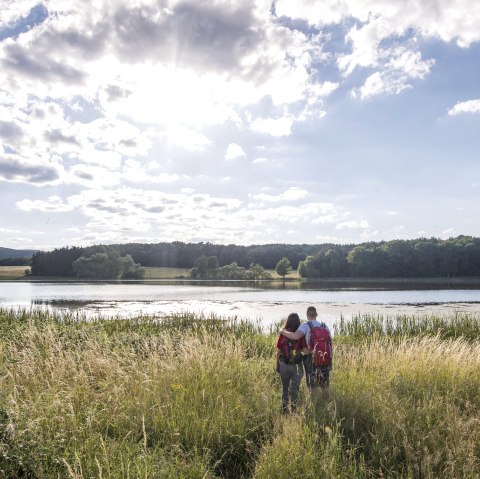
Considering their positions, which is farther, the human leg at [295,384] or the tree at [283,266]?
the tree at [283,266]

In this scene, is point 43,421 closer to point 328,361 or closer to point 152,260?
point 328,361

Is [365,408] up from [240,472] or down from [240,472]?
up

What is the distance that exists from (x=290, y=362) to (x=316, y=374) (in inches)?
25.5

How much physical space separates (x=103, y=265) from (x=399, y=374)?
4697 inches

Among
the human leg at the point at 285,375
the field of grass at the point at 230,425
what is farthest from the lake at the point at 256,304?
the human leg at the point at 285,375

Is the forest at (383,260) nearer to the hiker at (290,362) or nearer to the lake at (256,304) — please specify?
the lake at (256,304)

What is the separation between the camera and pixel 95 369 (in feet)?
29.3

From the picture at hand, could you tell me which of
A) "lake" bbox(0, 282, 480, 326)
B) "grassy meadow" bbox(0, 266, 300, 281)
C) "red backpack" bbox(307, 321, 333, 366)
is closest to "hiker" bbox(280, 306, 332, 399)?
"red backpack" bbox(307, 321, 333, 366)

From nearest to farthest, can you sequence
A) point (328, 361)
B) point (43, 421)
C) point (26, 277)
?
point (43, 421) → point (328, 361) → point (26, 277)

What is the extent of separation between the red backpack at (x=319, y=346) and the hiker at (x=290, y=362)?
0.17m

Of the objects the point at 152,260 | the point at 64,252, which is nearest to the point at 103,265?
the point at 64,252

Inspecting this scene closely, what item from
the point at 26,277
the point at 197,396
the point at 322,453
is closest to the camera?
the point at 322,453

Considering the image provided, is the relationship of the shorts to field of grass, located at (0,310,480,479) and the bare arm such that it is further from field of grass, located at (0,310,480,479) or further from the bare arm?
the bare arm

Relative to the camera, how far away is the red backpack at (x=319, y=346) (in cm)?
793
